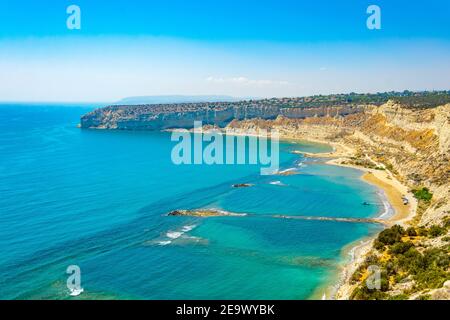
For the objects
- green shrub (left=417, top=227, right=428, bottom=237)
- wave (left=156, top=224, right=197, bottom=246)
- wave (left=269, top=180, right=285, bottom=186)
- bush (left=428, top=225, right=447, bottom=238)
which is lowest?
wave (left=156, top=224, right=197, bottom=246)

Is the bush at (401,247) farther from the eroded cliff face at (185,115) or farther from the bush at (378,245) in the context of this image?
the eroded cliff face at (185,115)

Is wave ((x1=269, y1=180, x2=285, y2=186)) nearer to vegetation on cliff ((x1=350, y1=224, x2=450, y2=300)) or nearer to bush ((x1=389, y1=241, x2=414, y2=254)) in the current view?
vegetation on cliff ((x1=350, y1=224, x2=450, y2=300))

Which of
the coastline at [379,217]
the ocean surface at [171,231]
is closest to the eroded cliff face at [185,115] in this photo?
the coastline at [379,217]

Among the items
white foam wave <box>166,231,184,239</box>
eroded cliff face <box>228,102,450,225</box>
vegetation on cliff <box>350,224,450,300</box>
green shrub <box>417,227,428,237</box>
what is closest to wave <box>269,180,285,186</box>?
eroded cliff face <box>228,102,450,225</box>

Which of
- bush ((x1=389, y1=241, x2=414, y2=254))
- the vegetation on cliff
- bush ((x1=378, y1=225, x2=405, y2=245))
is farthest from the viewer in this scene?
bush ((x1=378, y1=225, x2=405, y2=245))

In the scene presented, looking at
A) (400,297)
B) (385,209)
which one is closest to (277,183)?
(385,209)
